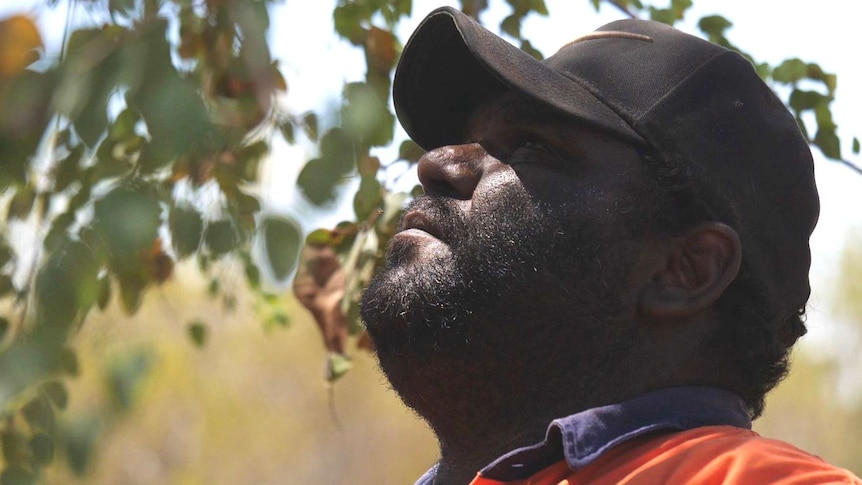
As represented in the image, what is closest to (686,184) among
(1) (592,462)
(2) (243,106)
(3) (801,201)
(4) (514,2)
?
(3) (801,201)

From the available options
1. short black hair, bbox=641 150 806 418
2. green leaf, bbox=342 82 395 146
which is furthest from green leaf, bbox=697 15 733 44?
green leaf, bbox=342 82 395 146

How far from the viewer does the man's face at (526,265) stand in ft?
6.44

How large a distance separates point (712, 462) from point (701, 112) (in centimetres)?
66

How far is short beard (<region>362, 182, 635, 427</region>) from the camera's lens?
196 cm

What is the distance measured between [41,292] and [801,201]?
1.44 m

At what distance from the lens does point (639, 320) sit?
1992 mm

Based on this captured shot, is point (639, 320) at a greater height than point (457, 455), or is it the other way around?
point (639, 320)

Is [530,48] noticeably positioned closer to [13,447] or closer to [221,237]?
[13,447]

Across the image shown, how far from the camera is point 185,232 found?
53.9 inches

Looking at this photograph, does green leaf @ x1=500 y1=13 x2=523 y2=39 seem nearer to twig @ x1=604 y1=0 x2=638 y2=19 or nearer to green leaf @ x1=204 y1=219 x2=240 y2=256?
twig @ x1=604 y1=0 x2=638 y2=19

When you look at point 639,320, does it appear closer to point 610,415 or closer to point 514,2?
point 610,415

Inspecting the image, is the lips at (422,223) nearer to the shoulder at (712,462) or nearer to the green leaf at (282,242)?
the shoulder at (712,462)

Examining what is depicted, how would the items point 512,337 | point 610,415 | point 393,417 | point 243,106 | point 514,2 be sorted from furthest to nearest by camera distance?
point 393,417
point 514,2
point 243,106
point 512,337
point 610,415

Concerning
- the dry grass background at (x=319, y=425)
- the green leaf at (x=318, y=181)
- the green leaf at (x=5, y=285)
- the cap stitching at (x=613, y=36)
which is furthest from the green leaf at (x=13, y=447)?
the dry grass background at (x=319, y=425)
